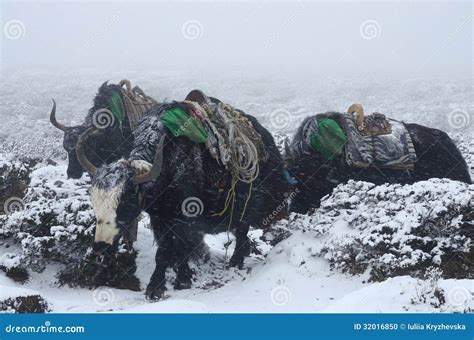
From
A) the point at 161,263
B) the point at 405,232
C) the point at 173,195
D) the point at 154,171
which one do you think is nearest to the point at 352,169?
the point at 405,232

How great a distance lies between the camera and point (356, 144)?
699cm

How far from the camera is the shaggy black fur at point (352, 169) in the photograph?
716cm

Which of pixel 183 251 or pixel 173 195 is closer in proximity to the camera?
pixel 173 195

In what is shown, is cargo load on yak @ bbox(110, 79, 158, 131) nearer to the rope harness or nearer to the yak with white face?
the rope harness

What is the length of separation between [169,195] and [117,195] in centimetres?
83

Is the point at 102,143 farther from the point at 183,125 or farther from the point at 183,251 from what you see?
the point at 183,251

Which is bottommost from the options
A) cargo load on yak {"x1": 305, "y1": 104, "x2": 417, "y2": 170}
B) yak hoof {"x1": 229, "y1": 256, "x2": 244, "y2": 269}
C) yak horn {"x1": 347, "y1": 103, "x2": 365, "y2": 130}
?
yak hoof {"x1": 229, "y1": 256, "x2": 244, "y2": 269}

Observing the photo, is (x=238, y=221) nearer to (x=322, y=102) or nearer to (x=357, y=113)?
(x=357, y=113)

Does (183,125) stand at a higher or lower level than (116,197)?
higher

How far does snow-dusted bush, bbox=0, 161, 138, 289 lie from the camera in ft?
19.4

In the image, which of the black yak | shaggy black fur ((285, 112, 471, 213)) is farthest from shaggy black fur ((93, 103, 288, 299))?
shaggy black fur ((285, 112, 471, 213))

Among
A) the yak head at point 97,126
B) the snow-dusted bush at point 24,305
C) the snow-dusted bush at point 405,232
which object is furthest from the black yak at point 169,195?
the yak head at point 97,126

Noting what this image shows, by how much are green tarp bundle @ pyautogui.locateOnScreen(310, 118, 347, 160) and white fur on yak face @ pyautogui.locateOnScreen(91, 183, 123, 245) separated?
2973 mm

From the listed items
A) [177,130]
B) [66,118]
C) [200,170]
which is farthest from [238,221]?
[66,118]
